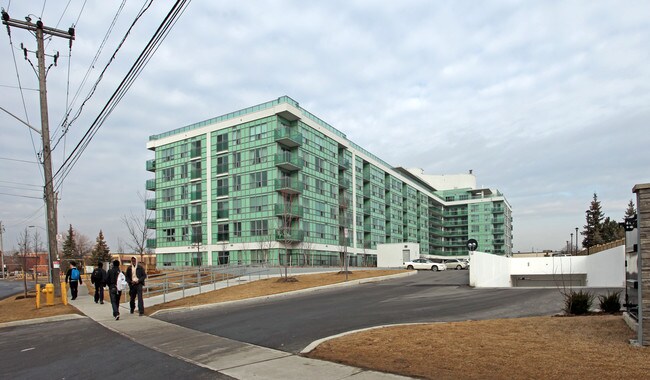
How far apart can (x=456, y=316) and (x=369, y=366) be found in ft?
18.3

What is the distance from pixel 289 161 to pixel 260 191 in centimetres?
467

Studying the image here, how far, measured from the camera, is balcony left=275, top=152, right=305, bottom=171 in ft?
164

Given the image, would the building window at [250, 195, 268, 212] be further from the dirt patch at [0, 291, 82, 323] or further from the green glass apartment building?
the dirt patch at [0, 291, 82, 323]

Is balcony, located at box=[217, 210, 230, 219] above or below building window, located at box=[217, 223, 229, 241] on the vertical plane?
above

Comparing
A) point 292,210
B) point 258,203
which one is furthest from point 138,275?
point 258,203

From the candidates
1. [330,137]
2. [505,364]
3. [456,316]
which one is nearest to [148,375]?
[505,364]

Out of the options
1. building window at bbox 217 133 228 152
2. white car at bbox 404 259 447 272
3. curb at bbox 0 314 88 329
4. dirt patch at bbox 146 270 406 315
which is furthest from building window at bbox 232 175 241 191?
curb at bbox 0 314 88 329

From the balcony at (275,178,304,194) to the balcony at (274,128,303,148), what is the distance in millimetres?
4083

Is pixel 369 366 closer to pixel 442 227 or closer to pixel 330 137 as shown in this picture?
pixel 330 137

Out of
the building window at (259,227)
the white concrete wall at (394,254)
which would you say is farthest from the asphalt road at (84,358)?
the white concrete wall at (394,254)

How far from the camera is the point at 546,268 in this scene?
120 feet

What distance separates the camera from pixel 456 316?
11.5 metres

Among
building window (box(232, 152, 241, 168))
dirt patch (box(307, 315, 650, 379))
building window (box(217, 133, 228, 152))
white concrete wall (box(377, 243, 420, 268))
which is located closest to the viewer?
dirt patch (box(307, 315, 650, 379))

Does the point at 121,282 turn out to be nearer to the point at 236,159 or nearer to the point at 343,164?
the point at 236,159
